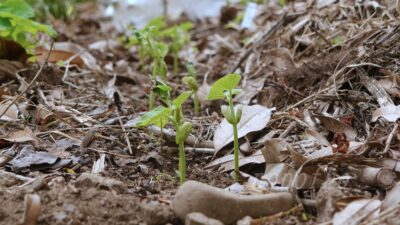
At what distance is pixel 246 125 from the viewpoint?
1.72 m

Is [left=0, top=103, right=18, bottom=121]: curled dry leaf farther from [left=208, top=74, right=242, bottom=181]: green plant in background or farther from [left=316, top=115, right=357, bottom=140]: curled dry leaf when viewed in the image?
[left=316, top=115, right=357, bottom=140]: curled dry leaf

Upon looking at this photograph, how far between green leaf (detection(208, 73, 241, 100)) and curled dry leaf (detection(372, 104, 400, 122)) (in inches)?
17.1

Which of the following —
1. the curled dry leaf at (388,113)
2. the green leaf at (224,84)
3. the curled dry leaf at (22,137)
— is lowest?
the curled dry leaf at (22,137)

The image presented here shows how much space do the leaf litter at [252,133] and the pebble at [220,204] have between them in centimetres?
1

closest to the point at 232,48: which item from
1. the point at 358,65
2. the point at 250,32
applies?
the point at 250,32

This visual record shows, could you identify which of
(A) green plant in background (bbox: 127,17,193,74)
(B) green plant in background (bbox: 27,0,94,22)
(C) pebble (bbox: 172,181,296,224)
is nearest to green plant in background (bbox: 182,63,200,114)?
(A) green plant in background (bbox: 127,17,193,74)

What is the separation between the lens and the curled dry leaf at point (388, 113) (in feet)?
5.06

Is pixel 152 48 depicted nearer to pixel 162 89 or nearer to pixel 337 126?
pixel 162 89

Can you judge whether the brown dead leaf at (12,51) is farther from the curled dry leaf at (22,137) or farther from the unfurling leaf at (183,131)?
the unfurling leaf at (183,131)

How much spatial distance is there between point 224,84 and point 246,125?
31 cm

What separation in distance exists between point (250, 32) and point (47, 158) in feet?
6.40

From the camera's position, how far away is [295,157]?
4.53ft

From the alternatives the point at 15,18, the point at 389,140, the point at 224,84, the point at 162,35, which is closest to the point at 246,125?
the point at 224,84

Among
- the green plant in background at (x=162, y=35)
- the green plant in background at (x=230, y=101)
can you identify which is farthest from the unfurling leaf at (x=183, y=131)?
the green plant in background at (x=162, y=35)
